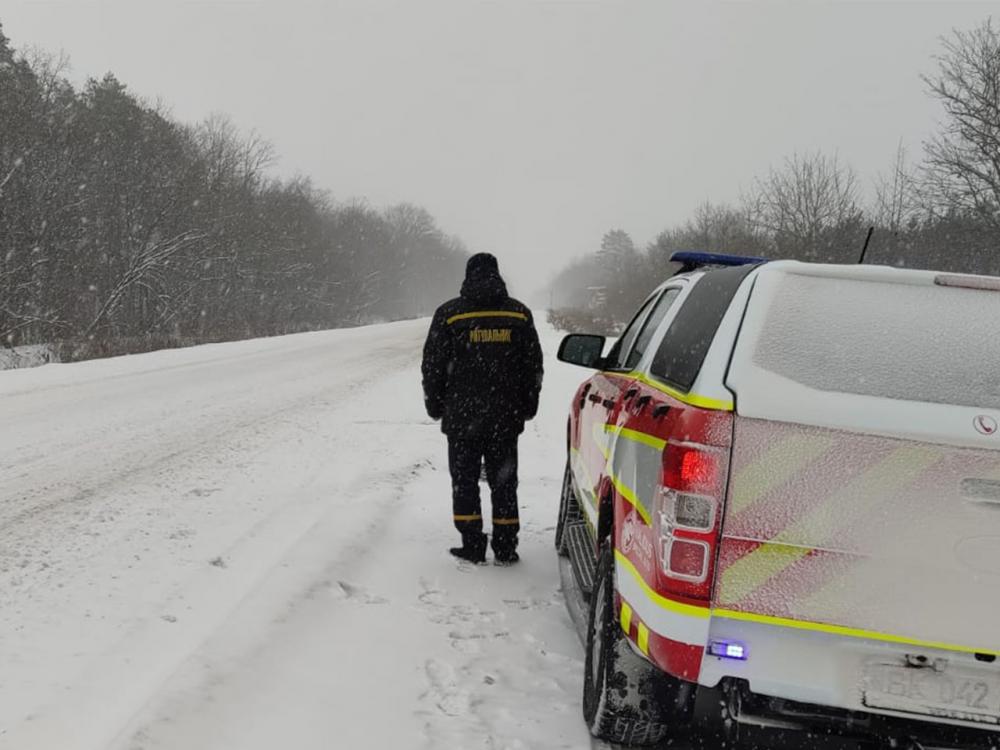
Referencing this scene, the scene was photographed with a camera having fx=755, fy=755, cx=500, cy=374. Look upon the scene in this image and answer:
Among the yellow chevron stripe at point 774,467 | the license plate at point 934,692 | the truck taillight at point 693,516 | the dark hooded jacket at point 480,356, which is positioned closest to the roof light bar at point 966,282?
the yellow chevron stripe at point 774,467

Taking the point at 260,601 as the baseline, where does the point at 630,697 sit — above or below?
above

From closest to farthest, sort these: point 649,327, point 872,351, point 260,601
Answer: point 872,351, point 260,601, point 649,327

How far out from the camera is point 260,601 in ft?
13.2

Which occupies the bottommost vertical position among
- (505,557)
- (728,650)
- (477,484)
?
(505,557)

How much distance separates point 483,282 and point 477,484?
4.30 ft

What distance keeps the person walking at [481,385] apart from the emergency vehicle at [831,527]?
8.06ft

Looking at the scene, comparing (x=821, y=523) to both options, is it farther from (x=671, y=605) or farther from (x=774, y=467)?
(x=671, y=605)

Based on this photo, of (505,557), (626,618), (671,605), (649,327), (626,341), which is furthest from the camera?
(505,557)

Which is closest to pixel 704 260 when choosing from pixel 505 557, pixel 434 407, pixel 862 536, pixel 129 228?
pixel 434 407

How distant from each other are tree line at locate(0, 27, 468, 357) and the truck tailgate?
20029mm

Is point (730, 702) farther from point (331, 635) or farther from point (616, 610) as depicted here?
point (331, 635)

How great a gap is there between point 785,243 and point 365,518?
102 ft

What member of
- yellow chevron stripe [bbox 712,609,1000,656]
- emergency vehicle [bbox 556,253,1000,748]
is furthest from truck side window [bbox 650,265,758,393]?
yellow chevron stripe [bbox 712,609,1000,656]

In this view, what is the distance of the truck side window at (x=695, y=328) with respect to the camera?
2.55m
